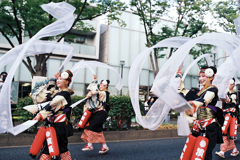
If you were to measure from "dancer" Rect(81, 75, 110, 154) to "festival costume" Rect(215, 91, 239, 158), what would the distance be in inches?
114

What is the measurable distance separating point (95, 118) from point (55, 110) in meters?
2.39

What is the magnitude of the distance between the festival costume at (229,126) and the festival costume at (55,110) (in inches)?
149

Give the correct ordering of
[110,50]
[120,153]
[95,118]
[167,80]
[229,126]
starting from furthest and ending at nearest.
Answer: [110,50]
[229,126]
[95,118]
[120,153]
[167,80]

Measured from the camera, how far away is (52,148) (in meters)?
3.50

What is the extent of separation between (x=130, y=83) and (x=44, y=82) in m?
1.50

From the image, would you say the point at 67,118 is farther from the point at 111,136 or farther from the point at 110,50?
the point at 110,50

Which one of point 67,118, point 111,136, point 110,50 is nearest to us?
point 67,118

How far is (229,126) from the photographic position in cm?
636

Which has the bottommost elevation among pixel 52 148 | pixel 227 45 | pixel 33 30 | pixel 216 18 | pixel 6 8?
pixel 52 148

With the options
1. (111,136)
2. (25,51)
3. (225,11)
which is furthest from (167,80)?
(225,11)

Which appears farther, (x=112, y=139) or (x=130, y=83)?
(x=112, y=139)

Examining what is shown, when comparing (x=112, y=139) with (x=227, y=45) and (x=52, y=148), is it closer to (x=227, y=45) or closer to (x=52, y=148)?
(x=52, y=148)

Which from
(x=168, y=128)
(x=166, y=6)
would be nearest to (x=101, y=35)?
(x=166, y=6)

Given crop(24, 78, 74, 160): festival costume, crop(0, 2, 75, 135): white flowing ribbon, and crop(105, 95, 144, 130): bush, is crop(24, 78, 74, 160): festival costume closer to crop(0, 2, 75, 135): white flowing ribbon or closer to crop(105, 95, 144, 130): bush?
crop(0, 2, 75, 135): white flowing ribbon
